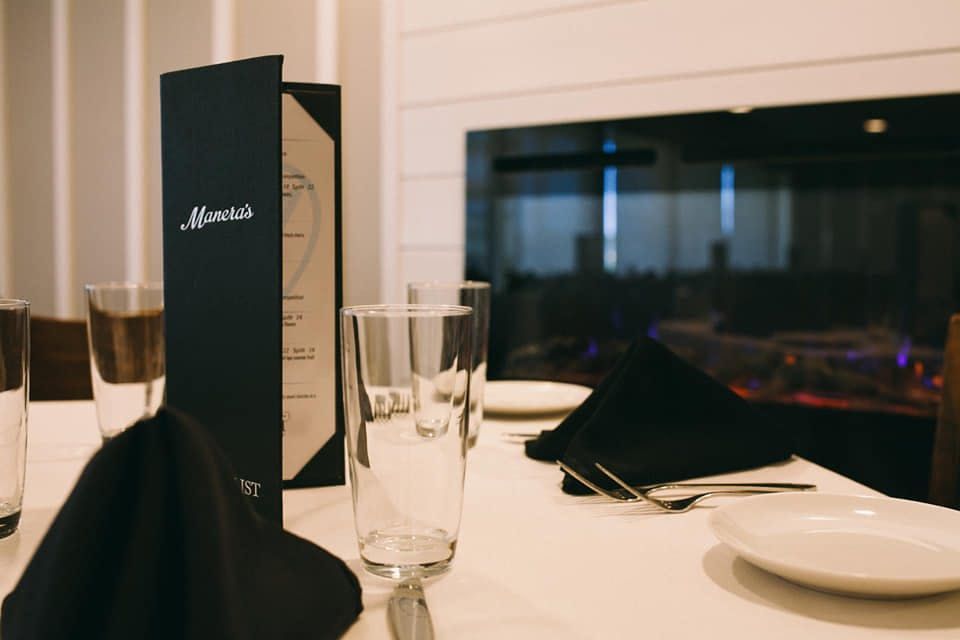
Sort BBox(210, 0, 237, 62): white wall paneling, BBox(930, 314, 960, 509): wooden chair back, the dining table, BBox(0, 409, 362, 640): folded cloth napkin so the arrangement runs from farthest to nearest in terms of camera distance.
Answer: BBox(210, 0, 237, 62): white wall paneling
BBox(930, 314, 960, 509): wooden chair back
the dining table
BBox(0, 409, 362, 640): folded cloth napkin

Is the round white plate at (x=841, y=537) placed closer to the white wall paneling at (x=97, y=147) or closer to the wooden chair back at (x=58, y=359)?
the wooden chair back at (x=58, y=359)

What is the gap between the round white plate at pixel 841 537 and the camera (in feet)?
1.65

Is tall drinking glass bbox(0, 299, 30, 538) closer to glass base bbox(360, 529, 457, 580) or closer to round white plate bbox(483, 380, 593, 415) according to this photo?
glass base bbox(360, 529, 457, 580)

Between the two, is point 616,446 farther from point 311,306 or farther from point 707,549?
point 311,306

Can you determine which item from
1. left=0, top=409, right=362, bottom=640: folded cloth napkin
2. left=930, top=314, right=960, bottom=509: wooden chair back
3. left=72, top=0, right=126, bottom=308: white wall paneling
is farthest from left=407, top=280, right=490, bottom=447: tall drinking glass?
left=72, top=0, right=126, bottom=308: white wall paneling

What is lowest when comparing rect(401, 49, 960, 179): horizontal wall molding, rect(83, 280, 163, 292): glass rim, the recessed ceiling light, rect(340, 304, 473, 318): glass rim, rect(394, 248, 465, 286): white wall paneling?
rect(340, 304, 473, 318): glass rim

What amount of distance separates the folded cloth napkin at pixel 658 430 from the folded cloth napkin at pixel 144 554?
17.0 inches

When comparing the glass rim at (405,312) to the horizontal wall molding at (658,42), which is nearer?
the glass rim at (405,312)

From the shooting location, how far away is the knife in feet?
1.46

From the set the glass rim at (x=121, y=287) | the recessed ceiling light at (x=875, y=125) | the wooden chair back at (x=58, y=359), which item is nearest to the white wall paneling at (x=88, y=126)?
the wooden chair back at (x=58, y=359)

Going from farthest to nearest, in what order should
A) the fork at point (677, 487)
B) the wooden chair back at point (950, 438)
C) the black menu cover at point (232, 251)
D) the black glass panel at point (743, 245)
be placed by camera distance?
the black glass panel at point (743, 245)
the wooden chair back at point (950, 438)
the fork at point (677, 487)
the black menu cover at point (232, 251)

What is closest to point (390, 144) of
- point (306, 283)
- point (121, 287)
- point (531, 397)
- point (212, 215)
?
point (531, 397)

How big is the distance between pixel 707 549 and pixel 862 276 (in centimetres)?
154

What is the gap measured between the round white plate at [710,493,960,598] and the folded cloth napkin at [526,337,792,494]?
14 cm
